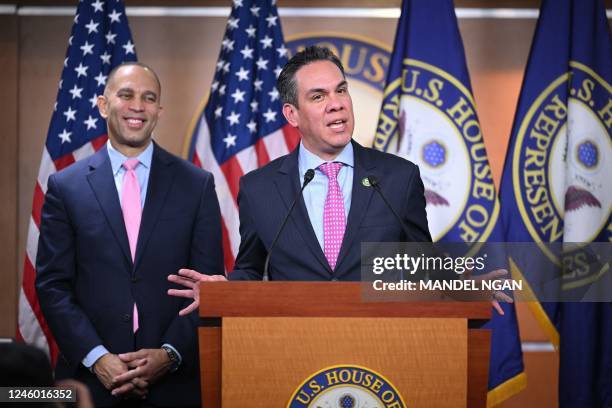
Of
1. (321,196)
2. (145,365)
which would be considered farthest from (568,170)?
(145,365)

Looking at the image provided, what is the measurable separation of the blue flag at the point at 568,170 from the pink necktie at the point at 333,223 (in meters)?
1.66

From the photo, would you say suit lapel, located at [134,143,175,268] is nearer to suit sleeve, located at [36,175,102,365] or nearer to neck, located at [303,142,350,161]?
suit sleeve, located at [36,175,102,365]

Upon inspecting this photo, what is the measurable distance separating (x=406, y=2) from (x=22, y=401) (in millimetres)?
3317

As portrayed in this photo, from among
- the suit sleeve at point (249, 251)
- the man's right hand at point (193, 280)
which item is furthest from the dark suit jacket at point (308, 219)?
the man's right hand at point (193, 280)

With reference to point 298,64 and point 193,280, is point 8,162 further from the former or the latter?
point 193,280

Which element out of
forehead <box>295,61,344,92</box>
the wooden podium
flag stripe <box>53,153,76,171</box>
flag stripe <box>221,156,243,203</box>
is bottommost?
the wooden podium

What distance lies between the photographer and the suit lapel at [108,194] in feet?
10.1

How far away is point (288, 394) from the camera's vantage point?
1.92 metres

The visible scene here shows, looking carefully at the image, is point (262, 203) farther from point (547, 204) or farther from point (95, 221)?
point (547, 204)

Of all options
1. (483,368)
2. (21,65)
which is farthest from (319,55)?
(21,65)

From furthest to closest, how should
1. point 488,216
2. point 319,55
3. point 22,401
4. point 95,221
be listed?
point 488,216 < point 95,221 < point 319,55 < point 22,401

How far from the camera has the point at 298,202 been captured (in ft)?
8.48

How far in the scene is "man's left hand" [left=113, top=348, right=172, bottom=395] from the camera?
2.88 metres

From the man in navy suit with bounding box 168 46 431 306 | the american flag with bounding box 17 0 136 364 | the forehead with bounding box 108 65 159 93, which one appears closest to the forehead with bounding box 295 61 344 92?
the man in navy suit with bounding box 168 46 431 306
